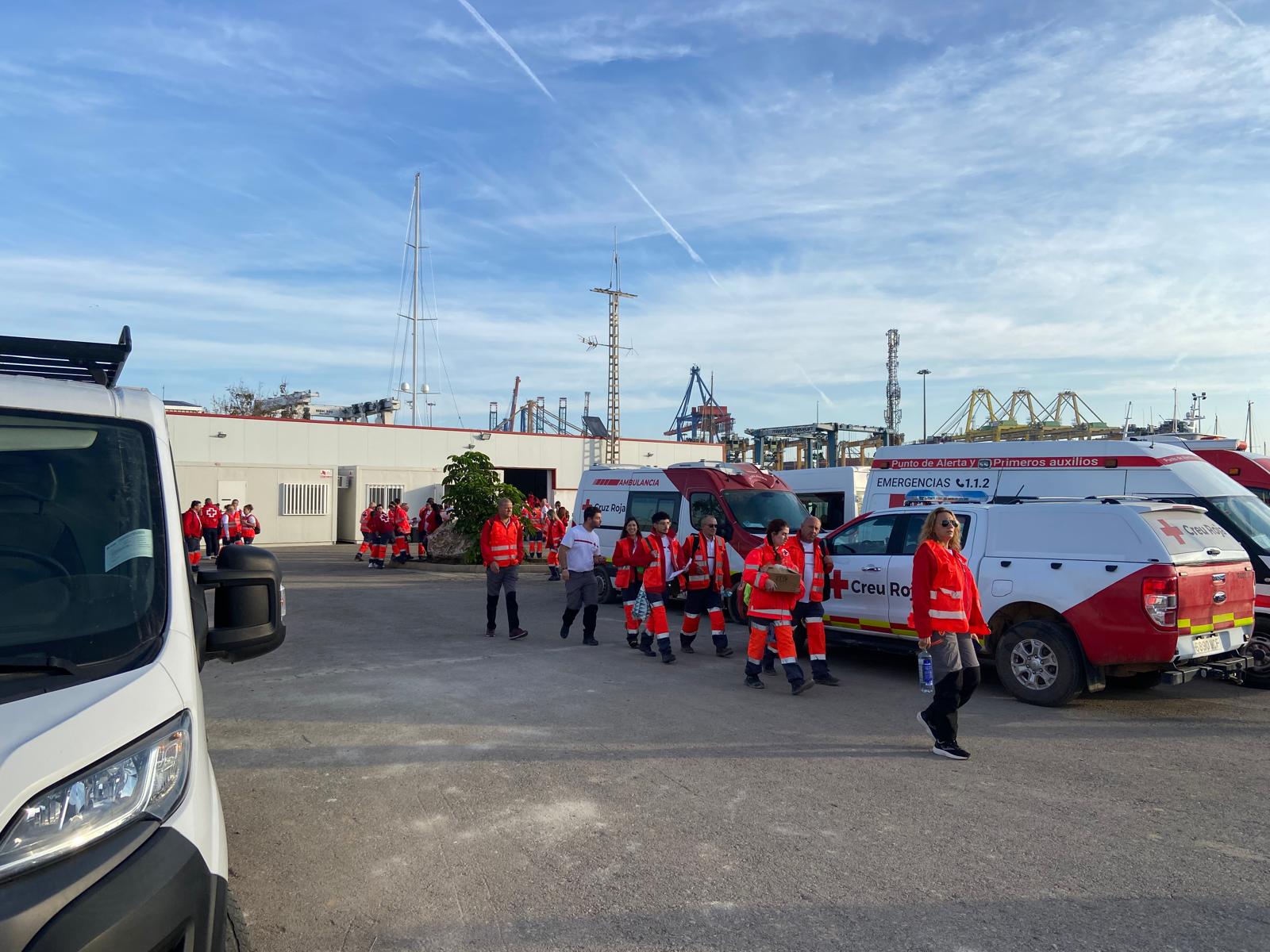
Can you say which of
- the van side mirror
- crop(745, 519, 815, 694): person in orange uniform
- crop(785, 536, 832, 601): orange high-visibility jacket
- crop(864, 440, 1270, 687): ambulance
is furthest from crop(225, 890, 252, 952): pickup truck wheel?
crop(864, 440, 1270, 687): ambulance

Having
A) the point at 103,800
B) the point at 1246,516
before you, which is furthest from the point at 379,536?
the point at 103,800

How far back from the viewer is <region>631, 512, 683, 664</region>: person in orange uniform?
9963 millimetres

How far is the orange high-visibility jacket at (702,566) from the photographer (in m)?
10.3

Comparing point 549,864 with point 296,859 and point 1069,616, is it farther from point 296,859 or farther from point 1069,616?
point 1069,616

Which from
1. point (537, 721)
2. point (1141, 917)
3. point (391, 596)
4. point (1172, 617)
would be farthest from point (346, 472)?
point (1141, 917)

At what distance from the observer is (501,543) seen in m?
11.1

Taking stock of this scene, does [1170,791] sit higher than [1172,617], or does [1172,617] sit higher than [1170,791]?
[1172,617]

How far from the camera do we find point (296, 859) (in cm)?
443

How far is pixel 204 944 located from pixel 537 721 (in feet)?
15.4

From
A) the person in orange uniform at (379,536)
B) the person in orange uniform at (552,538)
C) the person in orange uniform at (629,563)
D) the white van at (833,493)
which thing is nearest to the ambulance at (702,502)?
the person in orange uniform at (629,563)

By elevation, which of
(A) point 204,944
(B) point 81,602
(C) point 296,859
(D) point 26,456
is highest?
(D) point 26,456

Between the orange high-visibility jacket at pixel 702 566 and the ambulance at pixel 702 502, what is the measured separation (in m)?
2.19

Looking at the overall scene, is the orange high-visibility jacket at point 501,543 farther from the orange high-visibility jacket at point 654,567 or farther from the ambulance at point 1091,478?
the ambulance at point 1091,478

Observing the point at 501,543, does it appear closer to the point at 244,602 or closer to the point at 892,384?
the point at 244,602
